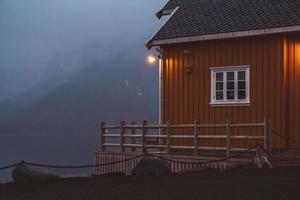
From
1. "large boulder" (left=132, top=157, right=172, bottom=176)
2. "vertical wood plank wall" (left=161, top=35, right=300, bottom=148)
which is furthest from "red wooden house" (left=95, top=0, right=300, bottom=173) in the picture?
"large boulder" (left=132, top=157, right=172, bottom=176)

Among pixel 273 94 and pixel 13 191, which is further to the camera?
pixel 273 94

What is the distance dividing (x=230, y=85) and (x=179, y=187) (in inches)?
326

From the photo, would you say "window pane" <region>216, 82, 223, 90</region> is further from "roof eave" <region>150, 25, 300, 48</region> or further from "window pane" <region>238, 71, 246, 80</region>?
"roof eave" <region>150, 25, 300, 48</region>

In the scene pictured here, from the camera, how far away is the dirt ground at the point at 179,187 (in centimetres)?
1476

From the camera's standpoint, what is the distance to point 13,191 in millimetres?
16562

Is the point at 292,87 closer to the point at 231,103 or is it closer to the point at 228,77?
the point at 231,103

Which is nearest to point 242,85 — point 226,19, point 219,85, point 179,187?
point 219,85

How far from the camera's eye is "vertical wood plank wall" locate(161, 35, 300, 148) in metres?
22.5

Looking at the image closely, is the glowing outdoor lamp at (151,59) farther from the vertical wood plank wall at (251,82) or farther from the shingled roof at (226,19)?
the vertical wood plank wall at (251,82)

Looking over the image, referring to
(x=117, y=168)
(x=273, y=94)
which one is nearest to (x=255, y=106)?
(x=273, y=94)

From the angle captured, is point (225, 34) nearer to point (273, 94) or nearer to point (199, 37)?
point (199, 37)

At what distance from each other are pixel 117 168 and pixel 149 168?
20.5 feet

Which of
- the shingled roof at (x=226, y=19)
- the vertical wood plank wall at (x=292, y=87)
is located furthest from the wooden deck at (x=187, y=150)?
the shingled roof at (x=226, y=19)

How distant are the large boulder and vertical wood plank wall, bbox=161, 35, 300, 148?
4.58m
